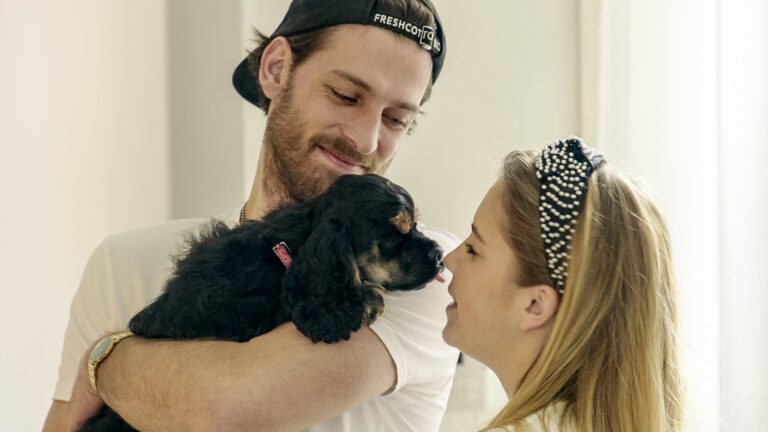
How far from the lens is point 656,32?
101 inches

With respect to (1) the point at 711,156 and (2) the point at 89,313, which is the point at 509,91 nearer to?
(1) the point at 711,156

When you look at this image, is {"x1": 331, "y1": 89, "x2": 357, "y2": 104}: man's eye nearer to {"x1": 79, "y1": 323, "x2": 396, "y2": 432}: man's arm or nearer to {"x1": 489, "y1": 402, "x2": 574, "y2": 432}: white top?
{"x1": 79, "y1": 323, "x2": 396, "y2": 432}: man's arm

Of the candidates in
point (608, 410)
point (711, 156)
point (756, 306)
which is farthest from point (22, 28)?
point (756, 306)

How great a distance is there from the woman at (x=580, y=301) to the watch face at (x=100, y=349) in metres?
0.81

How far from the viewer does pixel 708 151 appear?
243 cm

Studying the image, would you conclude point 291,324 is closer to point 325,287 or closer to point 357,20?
point 325,287

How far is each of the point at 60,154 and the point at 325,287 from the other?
65.1 inches

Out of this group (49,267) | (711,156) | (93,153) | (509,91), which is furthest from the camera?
(509,91)

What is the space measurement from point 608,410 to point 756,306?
1165 millimetres

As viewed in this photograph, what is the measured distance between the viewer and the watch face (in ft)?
5.21

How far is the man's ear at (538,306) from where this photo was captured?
1438 millimetres

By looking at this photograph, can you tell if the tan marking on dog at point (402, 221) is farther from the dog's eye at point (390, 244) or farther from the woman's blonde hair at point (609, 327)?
the woman's blonde hair at point (609, 327)

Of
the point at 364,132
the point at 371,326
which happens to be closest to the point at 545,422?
the point at 371,326

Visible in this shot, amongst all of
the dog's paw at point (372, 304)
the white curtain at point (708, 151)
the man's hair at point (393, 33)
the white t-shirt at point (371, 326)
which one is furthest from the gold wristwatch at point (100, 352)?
the white curtain at point (708, 151)
